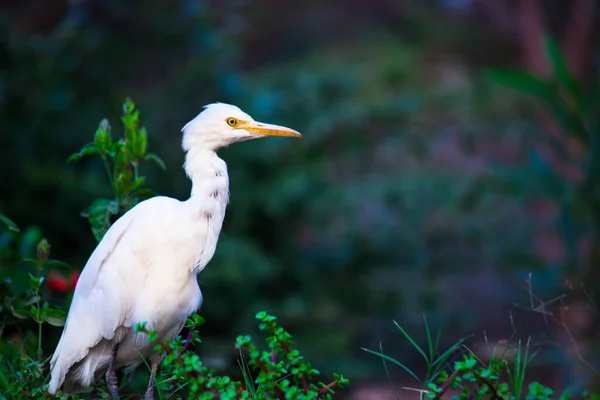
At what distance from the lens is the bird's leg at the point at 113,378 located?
2.80m

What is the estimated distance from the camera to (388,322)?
6949mm

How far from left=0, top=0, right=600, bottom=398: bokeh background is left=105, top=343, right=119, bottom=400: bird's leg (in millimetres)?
1543

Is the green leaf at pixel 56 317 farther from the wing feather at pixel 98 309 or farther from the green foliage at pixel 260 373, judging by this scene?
the green foliage at pixel 260 373

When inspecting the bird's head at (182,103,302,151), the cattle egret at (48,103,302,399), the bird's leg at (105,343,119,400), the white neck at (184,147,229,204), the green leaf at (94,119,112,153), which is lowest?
the bird's leg at (105,343,119,400)

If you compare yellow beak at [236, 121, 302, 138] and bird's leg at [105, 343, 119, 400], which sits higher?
yellow beak at [236, 121, 302, 138]

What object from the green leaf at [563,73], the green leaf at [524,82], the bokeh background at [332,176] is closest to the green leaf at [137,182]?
the bokeh background at [332,176]

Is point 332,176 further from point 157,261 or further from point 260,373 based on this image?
point 260,373

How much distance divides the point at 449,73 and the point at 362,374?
6.44 m

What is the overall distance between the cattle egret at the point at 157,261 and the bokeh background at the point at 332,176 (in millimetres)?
1598

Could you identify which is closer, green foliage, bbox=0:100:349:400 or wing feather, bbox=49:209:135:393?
green foliage, bbox=0:100:349:400

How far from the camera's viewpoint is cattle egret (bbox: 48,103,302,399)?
2.80 m

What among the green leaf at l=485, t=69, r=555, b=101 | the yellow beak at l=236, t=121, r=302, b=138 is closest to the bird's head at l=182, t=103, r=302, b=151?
the yellow beak at l=236, t=121, r=302, b=138

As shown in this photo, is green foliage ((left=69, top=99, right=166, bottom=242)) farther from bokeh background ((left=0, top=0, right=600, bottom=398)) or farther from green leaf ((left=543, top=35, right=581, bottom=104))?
green leaf ((left=543, top=35, right=581, bottom=104))

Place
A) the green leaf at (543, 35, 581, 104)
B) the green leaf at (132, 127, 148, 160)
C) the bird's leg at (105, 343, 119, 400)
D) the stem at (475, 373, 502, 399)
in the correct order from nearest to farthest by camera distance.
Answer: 1. the stem at (475, 373, 502, 399)
2. the bird's leg at (105, 343, 119, 400)
3. the green leaf at (132, 127, 148, 160)
4. the green leaf at (543, 35, 581, 104)
